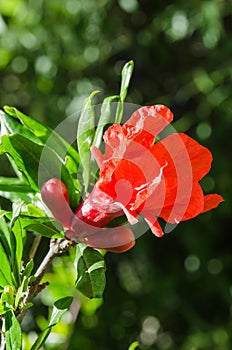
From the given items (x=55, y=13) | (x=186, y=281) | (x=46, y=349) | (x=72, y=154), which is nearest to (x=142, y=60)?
(x=55, y=13)

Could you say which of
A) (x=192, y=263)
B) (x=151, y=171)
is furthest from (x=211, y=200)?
(x=192, y=263)

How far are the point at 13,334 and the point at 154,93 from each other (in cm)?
122

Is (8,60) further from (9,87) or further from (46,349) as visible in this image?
(46,349)

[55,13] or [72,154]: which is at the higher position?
[72,154]

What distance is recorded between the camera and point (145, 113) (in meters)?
0.58

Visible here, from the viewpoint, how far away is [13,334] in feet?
1.87

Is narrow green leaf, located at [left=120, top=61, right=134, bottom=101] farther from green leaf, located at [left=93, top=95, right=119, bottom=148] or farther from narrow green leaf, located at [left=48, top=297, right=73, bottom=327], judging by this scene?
narrow green leaf, located at [left=48, top=297, right=73, bottom=327]

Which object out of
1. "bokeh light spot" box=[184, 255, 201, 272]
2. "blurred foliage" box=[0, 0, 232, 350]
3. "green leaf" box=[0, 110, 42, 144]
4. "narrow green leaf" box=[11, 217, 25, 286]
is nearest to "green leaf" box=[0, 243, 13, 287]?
"narrow green leaf" box=[11, 217, 25, 286]

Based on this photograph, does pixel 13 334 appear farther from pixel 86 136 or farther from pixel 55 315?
pixel 86 136

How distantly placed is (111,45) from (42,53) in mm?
163

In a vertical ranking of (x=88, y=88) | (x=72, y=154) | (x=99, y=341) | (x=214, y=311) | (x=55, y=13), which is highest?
(x=72, y=154)

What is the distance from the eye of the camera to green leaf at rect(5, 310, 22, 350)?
Result: 57 centimetres

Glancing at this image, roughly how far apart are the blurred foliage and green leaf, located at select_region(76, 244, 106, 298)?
0.94 metres

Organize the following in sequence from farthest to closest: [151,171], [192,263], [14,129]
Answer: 1. [192,263]
2. [14,129]
3. [151,171]
